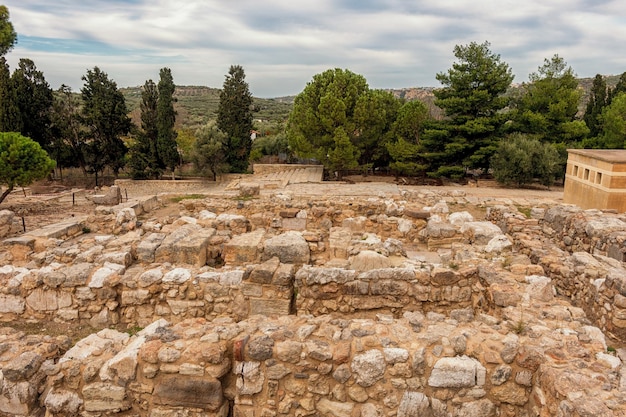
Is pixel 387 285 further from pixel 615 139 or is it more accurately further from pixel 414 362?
pixel 615 139

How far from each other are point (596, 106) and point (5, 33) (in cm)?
3601

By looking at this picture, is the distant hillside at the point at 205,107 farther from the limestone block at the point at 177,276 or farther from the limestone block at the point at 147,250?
the limestone block at the point at 177,276

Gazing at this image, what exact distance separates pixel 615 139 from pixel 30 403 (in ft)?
76.1

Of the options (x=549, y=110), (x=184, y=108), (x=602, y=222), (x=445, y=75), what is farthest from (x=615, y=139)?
(x=184, y=108)

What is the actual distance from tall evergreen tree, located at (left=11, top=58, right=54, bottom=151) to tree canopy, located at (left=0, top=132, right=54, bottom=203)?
10.2m

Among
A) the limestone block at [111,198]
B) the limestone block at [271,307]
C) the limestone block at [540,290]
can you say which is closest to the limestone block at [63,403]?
the limestone block at [271,307]

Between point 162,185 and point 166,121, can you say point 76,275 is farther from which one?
point 166,121

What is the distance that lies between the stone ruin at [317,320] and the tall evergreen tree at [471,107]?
10.7 meters

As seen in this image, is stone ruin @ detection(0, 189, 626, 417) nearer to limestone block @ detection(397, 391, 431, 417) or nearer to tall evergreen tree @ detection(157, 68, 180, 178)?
limestone block @ detection(397, 391, 431, 417)

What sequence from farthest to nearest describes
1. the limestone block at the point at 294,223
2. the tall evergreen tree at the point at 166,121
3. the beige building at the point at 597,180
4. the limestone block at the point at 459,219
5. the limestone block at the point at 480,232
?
1. the tall evergreen tree at the point at 166,121
2. the beige building at the point at 597,180
3. the limestone block at the point at 294,223
4. the limestone block at the point at 459,219
5. the limestone block at the point at 480,232

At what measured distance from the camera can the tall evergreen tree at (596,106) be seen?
73.4 feet

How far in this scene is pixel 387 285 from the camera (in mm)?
4781

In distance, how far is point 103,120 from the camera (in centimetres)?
2562

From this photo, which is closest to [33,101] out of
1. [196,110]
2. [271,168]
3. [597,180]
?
[271,168]
